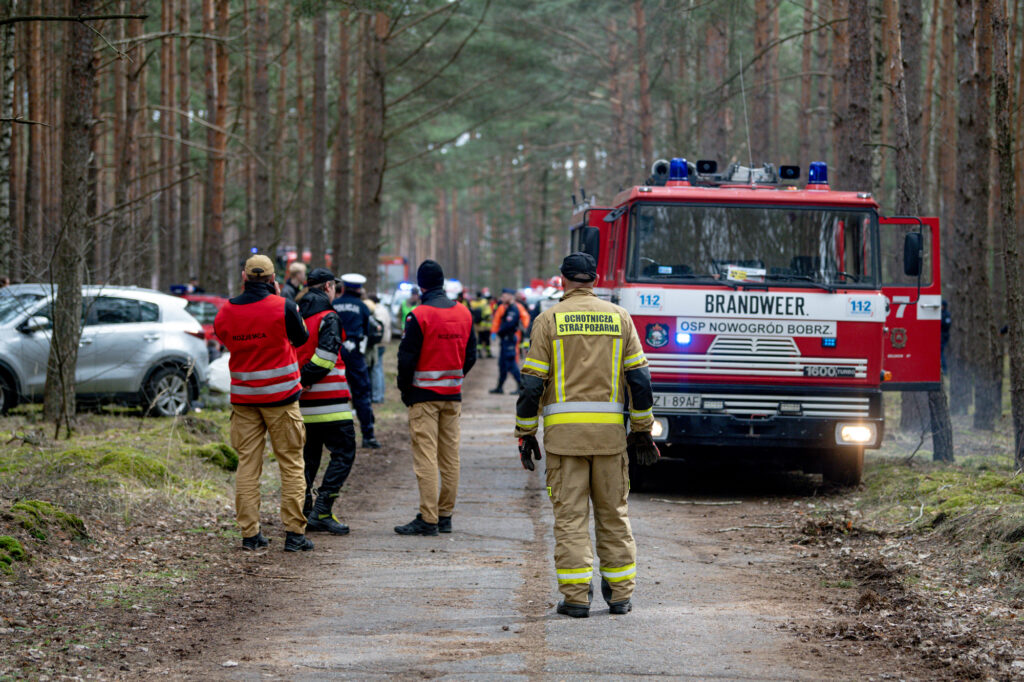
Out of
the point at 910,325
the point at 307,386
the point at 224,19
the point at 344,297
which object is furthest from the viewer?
the point at 224,19

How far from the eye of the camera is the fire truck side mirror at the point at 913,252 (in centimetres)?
1004

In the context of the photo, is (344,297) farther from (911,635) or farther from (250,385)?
(911,635)

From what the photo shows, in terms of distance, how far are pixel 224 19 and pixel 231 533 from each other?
1753 centimetres

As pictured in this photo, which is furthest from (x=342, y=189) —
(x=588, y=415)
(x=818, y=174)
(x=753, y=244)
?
(x=588, y=415)

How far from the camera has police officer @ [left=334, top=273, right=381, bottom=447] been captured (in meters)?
12.9

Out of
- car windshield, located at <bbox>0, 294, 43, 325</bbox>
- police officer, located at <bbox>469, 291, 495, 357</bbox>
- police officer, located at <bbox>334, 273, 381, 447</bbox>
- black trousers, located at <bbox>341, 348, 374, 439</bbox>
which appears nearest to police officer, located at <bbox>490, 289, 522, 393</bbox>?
police officer, located at <bbox>469, 291, 495, 357</bbox>

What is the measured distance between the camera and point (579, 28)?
38656 mm

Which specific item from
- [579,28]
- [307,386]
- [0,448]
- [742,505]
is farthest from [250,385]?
[579,28]

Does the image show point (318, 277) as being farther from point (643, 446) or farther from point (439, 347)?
point (643, 446)

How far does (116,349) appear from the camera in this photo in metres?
15.2

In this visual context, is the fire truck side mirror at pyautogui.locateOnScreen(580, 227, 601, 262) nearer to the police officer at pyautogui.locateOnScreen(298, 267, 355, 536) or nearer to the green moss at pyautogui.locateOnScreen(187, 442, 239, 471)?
the police officer at pyautogui.locateOnScreen(298, 267, 355, 536)

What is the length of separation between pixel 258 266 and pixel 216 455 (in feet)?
13.3

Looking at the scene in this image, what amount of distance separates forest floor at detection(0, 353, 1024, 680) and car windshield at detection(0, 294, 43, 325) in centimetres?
325

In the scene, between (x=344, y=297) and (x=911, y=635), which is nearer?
(x=911, y=635)
